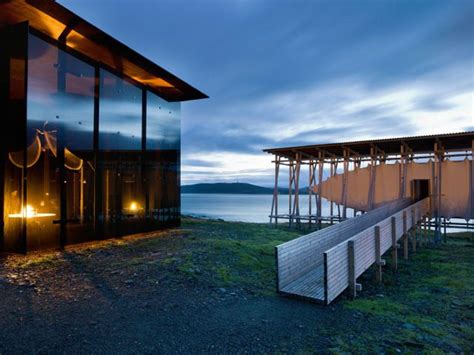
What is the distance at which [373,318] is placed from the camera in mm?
4910

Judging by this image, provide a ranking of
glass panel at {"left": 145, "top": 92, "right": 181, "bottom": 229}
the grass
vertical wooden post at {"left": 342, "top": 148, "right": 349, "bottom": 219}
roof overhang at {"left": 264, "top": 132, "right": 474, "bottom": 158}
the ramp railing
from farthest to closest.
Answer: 1. vertical wooden post at {"left": 342, "top": 148, "right": 349, "bottom": 219}
2. roof overhang at {"left": 264, "top": 132, "right": 474, "bottom": 158}
3. glass panel at {"left": 145, "top": 92, "right": 181, "bottom": 229}
4. the ramp railing
5. the grass

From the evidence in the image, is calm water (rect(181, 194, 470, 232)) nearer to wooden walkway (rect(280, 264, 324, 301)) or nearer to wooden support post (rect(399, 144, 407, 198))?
wooden support post (rect(399, 144, 407, 198))

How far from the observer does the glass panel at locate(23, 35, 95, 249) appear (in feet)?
28.0

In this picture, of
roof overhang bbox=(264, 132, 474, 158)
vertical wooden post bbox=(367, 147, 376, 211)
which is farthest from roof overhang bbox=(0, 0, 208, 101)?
vertical wooden post bbox=(367, 147, 376, 211)

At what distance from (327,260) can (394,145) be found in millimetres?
13333

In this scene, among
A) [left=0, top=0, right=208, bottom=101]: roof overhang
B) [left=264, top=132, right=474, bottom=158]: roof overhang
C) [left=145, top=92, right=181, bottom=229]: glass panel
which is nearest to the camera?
[left=0, top=0, right=208, bottom=101]: roof overhang

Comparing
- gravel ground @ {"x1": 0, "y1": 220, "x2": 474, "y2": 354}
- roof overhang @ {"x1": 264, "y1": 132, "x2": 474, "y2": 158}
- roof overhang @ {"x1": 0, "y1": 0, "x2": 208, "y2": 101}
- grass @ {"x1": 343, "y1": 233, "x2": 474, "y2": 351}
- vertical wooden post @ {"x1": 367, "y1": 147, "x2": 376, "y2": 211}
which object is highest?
roof overhang @ {"x1": 0, "y1": 0, "x2": 208, "y2": 101}

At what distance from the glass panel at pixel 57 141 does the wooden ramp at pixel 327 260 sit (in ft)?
23.0

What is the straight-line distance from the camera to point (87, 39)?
9672mm

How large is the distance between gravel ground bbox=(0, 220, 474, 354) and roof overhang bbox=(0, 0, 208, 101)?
6.63 metres

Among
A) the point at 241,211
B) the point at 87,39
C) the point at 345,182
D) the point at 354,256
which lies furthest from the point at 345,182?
the point at 241,211

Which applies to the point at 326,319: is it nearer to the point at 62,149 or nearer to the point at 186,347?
the point at 186,347

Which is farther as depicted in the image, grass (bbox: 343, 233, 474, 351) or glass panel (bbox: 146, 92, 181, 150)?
glass panel (bbox: 146, 92, 181, 150)

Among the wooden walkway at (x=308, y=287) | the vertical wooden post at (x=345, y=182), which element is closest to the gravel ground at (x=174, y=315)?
the wooden walkway at (x=308, y=287)
